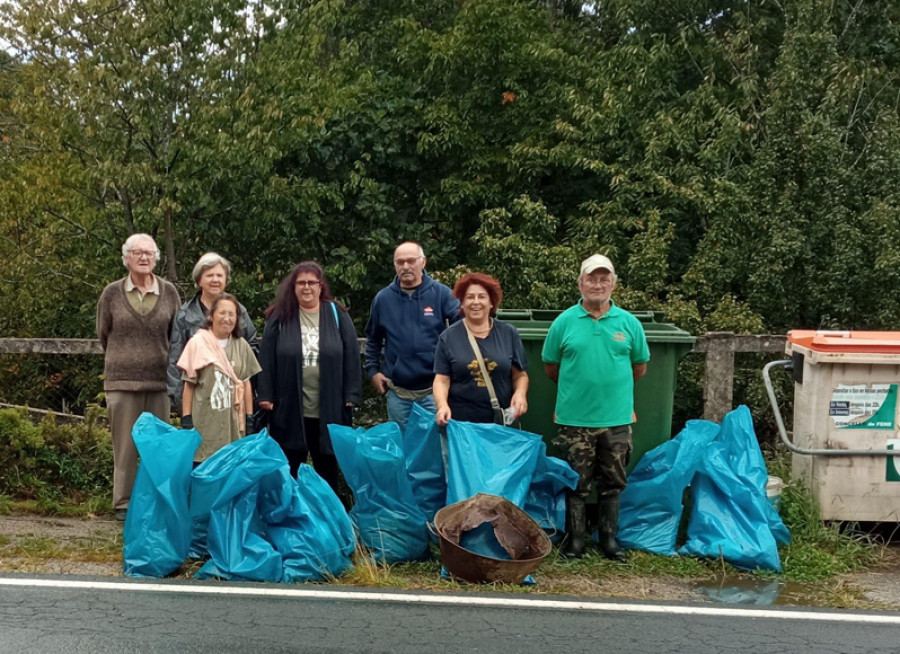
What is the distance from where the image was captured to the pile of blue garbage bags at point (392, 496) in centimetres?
513

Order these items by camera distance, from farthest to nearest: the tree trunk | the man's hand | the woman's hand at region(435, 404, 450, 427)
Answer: the tree trunk, the man's hand, the woman's hand at region(435, 404, 450, 427)

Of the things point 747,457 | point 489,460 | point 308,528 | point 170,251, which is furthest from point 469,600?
point 170,251

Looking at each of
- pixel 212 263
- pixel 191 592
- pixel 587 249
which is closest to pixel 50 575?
pixel 191 592

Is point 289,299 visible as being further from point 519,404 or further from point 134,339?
point 519,404

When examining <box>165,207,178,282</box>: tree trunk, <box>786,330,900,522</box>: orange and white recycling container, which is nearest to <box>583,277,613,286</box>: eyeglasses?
<box>786,330,900,522</box>: orange and white recycling container

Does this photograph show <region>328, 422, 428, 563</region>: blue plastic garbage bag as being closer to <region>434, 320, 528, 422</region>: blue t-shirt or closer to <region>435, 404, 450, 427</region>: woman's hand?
<region>435, 404, 450, 427</region>: woman's hand

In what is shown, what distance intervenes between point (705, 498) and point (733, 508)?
0.54ft

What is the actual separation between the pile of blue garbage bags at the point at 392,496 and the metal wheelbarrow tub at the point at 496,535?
81 mm

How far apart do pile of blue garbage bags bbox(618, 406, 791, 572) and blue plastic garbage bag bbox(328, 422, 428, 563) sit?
4.10 ft

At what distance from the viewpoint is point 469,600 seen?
480 cm

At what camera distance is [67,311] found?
11.6 m

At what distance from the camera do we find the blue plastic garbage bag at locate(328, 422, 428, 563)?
5.45 metres

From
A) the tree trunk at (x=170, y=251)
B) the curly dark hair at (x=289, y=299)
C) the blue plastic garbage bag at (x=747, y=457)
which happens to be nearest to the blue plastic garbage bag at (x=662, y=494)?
the blue plastic garbage bag at (x=747, y=457)

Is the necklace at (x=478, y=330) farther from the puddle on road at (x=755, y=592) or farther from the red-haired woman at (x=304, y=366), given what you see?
the puddle on road at (x=755, y=592)
